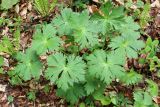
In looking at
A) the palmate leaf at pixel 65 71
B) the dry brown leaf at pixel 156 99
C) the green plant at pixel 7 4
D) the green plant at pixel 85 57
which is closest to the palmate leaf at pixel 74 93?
the green plant at pixel 85 57

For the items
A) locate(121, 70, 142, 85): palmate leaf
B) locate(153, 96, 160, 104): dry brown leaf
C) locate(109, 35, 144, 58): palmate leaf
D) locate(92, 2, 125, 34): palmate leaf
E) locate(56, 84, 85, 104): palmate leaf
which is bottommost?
locate(153, 96, 160, 104): dry brown leaf

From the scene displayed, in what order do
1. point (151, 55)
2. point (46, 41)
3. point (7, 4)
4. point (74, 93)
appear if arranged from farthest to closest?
point (7, 4) → point (151, 55) → point (74, 93) → point (46, 41)

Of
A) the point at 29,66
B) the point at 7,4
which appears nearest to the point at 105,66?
the point at 29,66

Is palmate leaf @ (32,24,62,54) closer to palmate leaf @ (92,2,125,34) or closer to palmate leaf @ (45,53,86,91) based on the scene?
palmate leaf @ (45,53,86,91)

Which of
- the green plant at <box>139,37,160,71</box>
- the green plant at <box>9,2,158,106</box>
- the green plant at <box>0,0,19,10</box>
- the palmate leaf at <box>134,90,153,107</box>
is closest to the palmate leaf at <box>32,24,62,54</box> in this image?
the green plant at <box>9,2,158,106</box>

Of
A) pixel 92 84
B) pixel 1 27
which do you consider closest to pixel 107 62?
pixel 92 84

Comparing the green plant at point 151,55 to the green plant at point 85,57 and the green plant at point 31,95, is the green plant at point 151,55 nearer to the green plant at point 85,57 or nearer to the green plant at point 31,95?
the green plant at point 85,57

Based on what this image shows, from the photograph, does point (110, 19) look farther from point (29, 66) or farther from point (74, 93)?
point (29, 66)
